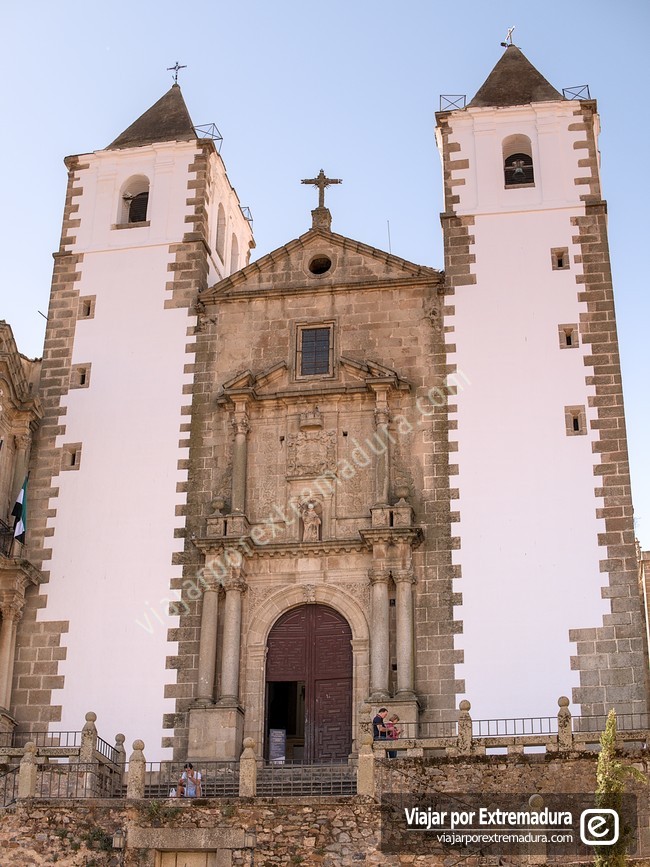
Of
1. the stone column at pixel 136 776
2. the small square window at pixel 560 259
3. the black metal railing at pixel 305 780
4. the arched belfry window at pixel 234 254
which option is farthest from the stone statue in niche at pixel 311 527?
the arched belfry window at pixel 234 254

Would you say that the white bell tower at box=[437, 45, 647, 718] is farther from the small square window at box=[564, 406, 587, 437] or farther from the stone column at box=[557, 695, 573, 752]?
the stone column at box=[557, 695, 573, 752]

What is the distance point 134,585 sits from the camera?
2394 cm

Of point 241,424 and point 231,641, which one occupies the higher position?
point 241,424

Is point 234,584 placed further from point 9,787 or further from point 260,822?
point 260,822

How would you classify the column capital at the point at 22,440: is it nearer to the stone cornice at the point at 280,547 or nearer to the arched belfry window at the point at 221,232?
the stone cornice at the point at 280,547

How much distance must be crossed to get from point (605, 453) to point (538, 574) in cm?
245

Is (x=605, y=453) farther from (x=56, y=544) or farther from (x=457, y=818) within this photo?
(x=56, y=544)

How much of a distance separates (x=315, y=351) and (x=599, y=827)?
1063cm

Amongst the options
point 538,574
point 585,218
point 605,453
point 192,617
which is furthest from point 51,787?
point 585,218

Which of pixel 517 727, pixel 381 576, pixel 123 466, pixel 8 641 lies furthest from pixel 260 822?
pixel 123 466

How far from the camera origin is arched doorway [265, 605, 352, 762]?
74.2 ft

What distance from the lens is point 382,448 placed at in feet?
79.0

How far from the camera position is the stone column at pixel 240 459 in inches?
947

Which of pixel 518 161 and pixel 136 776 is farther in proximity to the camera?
pixel 518 161
